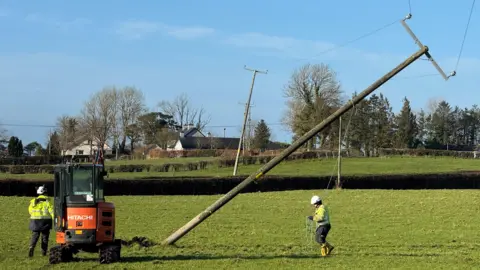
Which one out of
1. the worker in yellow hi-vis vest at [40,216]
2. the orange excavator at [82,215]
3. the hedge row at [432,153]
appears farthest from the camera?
the hedge row at [432,153]

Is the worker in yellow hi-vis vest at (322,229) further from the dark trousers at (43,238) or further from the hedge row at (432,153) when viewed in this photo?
the hedge row at (432,153)

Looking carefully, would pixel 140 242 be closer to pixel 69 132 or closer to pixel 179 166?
pixel 179 166

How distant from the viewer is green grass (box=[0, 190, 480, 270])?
16453 mm

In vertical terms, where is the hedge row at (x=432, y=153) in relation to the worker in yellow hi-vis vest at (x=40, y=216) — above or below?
above

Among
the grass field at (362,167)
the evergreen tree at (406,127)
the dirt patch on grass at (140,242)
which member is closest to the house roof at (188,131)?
the evergreen tree at (406,127)

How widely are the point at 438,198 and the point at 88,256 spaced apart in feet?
99.7

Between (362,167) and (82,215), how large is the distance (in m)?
69.3

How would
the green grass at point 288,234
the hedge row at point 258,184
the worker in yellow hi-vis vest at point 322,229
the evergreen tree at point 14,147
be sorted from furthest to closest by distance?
the evergreen tree at point 14,147, the hedge row at point 258,184, the worker in yellow hi-vis vest at point 322,229, the green grass at point 288,234

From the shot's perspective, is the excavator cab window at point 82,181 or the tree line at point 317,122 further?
the tree line at point 317,122

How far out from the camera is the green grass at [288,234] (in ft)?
54.0

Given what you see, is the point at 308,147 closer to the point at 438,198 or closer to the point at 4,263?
the point at 438,198

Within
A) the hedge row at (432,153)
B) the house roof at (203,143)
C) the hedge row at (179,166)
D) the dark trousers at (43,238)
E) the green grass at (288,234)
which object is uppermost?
the house roof at (203,143)

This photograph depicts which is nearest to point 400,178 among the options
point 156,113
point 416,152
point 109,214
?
point 416,152

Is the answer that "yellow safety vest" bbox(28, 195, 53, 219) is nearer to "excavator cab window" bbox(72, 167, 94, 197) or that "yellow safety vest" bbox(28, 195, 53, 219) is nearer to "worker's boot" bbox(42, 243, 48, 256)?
"worker's boot" bbox(42, 243, 48, 256)
